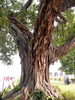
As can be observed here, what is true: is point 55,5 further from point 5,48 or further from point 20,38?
point 5,48

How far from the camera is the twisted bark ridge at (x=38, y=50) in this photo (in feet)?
20.3

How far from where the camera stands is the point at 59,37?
824 cm

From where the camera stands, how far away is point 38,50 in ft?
22.0

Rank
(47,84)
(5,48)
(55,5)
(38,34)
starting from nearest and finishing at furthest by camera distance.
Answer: (55,5)
(38,34)
(47,84)
(5,48)

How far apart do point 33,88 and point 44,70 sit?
2.28ft

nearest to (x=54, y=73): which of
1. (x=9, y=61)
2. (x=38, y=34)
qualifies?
(x=9, y=61)

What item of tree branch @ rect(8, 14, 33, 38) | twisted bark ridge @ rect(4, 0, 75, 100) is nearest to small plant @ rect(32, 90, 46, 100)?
twisted bark ridge @ rect(4, 0, 75, 100)

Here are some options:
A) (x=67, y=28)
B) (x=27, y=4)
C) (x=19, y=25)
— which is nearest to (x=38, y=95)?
(x=19, y=25)

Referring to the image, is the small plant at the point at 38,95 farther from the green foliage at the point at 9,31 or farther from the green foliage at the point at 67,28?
the green foliage at the point at 67,28

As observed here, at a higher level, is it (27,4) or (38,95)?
Answer: (27,4)

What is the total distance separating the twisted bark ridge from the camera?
620 centimetres

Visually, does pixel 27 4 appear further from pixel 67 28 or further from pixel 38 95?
pixel 38 95

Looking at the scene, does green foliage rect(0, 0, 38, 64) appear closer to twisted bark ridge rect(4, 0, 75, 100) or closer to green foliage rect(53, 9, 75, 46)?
twisted bark ridge rect(4, 0, 75, 100)

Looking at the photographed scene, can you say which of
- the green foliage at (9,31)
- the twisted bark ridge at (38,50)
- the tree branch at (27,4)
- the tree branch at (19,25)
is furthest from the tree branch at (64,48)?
the tree branch at (27,4)
